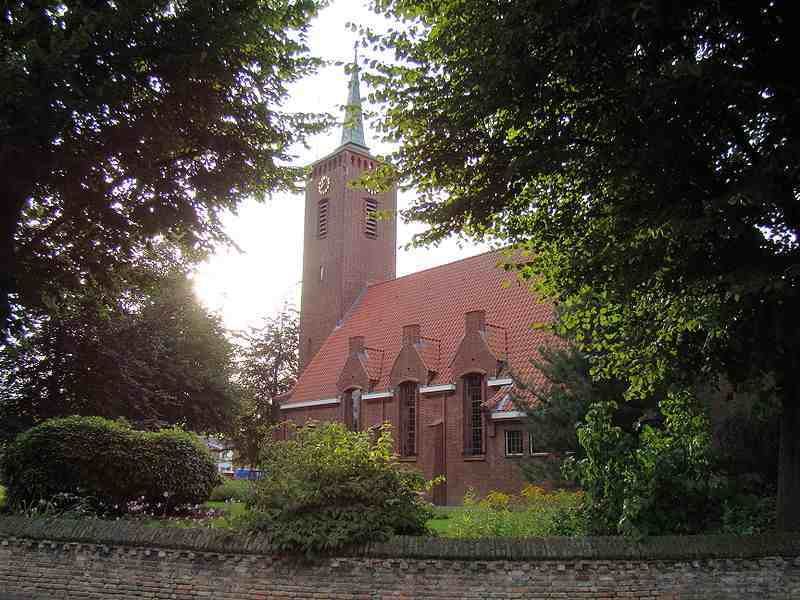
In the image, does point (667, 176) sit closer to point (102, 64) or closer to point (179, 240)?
point (102, 64)

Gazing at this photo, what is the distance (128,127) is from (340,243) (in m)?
28.6

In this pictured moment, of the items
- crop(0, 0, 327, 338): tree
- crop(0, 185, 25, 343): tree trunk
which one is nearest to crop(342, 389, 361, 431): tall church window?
crop(0, 0, 327, 338): tree

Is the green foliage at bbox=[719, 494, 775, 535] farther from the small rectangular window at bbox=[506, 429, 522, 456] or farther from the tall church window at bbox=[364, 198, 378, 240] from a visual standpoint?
the tall church window at bbox=[364, 198, 378, 240]

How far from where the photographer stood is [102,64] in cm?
1188

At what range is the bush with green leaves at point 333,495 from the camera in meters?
8.74

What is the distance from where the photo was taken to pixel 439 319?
34.2m

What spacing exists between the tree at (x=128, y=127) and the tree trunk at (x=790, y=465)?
1040 cm

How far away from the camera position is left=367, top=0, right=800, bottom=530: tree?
854 centimetres

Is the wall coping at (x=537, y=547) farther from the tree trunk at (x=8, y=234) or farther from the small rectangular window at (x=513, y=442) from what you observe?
the small rectangular window at (x=513, y=442)

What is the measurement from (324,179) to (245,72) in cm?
2808

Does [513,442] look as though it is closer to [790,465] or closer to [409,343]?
[409,343]

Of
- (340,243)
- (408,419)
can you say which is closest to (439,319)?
(408,419)

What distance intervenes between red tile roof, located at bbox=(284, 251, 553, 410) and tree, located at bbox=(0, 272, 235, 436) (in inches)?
368

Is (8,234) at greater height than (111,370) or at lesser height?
greater
